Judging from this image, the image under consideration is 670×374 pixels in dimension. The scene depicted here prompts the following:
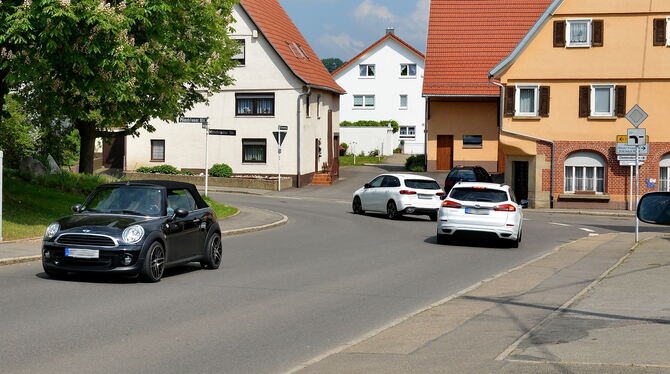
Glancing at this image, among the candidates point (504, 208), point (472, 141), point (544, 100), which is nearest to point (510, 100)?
point (544, 100)

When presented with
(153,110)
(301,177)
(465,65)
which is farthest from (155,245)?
(465,65)

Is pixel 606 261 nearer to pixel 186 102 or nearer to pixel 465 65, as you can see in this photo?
pixel 186 102

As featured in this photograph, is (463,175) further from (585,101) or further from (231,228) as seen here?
(231,228)

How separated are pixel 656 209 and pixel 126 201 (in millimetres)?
9947

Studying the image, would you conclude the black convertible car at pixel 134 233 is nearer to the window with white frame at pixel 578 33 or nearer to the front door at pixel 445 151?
the window with white frame at pixel 578 33

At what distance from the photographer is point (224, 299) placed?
12.9 metres

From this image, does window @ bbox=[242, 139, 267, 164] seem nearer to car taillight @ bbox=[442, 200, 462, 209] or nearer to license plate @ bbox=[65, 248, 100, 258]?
car taillight @ bbox=[442, 200, 462, 209]

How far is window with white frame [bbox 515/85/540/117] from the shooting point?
44.4 meters

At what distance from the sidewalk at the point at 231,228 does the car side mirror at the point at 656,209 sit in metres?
12.1

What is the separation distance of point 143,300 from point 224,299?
1.10 meters

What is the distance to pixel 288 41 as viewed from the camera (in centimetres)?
5653

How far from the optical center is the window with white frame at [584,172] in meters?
44.0

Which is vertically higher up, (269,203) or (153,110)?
Result: (153,110)

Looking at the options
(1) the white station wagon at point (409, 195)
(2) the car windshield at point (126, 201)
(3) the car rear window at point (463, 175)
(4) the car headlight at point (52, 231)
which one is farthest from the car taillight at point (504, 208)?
(3) the car rear window at point (463, 175)
